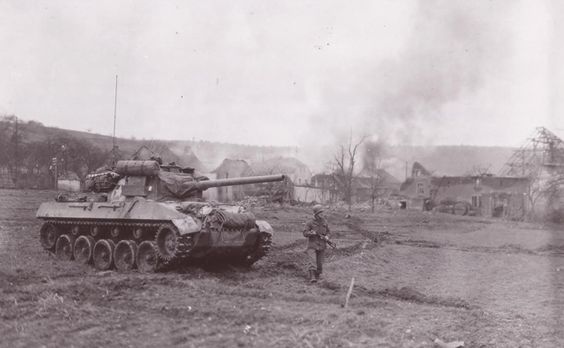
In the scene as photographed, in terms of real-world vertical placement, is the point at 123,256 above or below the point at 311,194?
below

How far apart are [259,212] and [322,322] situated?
30.8 m

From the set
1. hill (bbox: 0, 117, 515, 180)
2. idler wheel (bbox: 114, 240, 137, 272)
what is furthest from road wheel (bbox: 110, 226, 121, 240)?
hill (bbox: 0, 117, 515, 180)

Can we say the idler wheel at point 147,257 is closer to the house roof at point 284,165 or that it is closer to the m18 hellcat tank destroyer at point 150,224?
the m18 hellcat tank destroyer at point 150,224

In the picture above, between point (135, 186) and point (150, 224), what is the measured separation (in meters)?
1.70

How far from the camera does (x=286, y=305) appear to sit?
33.1 ft

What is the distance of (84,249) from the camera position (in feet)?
51.1

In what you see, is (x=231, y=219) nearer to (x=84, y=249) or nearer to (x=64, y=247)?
(x=84, y=249)

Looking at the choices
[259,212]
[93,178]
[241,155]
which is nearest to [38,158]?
[259,212]

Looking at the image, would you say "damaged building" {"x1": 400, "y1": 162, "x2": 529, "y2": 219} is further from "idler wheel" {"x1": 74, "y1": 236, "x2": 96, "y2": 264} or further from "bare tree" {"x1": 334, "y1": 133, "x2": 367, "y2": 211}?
"idler wheel" {"x1": 74, "y1": 236, "x2": 96, "y2": 264}

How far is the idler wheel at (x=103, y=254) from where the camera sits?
14547mm

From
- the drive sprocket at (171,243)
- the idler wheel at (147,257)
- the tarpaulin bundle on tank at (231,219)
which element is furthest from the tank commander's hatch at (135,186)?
the tarpaulin bundle on tank at (231,219)

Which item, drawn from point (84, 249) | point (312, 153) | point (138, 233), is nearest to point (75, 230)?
point (84, 249)

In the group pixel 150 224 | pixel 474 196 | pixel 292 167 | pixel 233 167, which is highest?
pixel 292 167

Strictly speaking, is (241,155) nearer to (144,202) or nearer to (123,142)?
(123,142)
